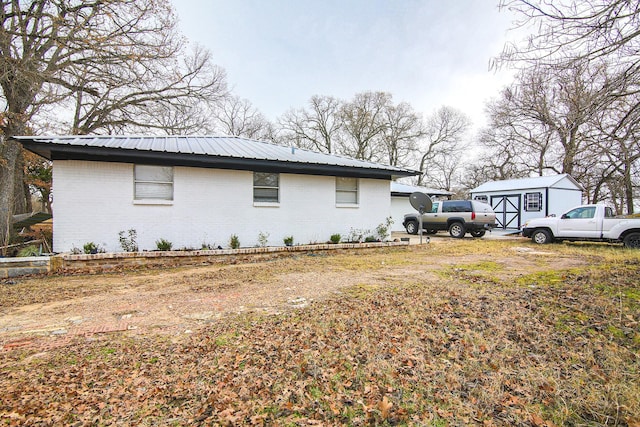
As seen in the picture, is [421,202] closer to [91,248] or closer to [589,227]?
[589,227]

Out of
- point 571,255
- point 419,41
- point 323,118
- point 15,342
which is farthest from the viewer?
point 323,118

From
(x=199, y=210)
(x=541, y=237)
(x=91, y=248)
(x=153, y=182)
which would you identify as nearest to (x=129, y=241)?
(x=91, y=248)

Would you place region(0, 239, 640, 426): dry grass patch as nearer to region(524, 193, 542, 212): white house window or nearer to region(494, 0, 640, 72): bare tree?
region(494, 0, 640, 72): bare tree

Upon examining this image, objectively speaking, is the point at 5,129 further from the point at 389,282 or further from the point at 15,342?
the point at 389,282

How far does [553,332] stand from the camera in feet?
9.96

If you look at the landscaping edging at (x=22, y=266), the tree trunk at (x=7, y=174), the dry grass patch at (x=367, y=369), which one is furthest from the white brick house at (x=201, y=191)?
the dry grass patch at (x=367, y=369)

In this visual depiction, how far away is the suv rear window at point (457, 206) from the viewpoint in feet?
43.6

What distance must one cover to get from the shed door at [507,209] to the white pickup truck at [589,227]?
604 cm

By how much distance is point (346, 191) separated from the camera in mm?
10219

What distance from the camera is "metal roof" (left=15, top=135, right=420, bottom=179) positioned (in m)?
6.91

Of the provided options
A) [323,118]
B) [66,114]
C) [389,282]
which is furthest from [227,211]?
[323,118]

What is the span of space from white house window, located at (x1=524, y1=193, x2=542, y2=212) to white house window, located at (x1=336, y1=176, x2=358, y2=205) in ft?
40.4

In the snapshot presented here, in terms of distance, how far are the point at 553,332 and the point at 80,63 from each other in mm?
15263

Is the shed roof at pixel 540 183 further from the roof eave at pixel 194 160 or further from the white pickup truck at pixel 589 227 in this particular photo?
the roof eave at pixel 194 160
